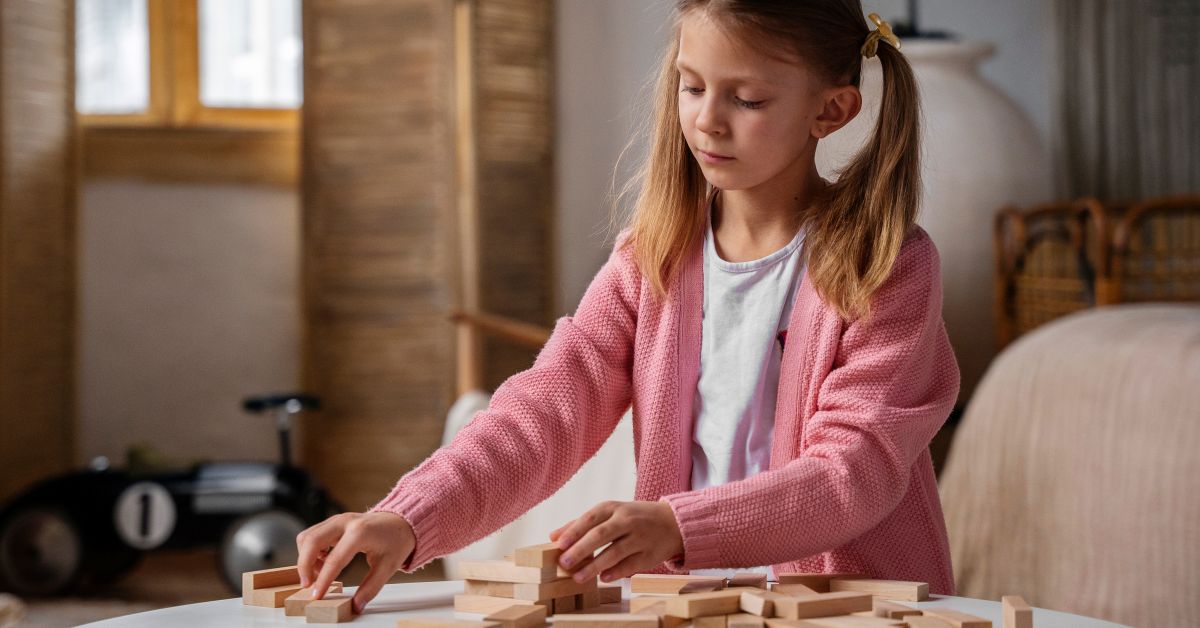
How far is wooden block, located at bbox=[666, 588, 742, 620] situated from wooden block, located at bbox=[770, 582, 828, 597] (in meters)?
0.04

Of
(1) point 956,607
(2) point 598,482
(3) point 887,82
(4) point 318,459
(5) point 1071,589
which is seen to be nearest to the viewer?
(1) point 956,607

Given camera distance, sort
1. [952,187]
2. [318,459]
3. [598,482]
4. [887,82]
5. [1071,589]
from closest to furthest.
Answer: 1. [887,82]
2. [1071,589]
3. [598,482]
4. [952,187]
5. [318,459]

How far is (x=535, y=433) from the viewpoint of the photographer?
998mm

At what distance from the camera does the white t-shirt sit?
1.03 metres

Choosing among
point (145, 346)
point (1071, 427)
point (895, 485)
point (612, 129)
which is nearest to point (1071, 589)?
point (1071, 427)

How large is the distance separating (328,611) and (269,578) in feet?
0.27

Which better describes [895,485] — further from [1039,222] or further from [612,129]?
[612,129]

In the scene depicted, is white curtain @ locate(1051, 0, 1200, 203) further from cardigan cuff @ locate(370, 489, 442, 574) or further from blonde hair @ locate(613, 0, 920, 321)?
cardigan cuff @ locate(370, 489, 442, 574)

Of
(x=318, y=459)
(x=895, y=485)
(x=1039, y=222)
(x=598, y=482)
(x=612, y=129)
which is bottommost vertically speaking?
(x=318, y=459)

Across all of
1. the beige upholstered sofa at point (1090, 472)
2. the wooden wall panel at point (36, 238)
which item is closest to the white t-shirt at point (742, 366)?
the beige upholstered sofa at point (1090, 472)

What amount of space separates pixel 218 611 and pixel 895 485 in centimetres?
48

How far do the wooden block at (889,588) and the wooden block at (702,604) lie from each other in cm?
10

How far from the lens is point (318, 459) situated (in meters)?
3.23

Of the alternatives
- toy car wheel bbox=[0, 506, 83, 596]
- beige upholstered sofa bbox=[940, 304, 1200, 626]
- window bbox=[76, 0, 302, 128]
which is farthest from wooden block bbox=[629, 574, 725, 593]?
window bbox=[76, 0, 302, 128]
